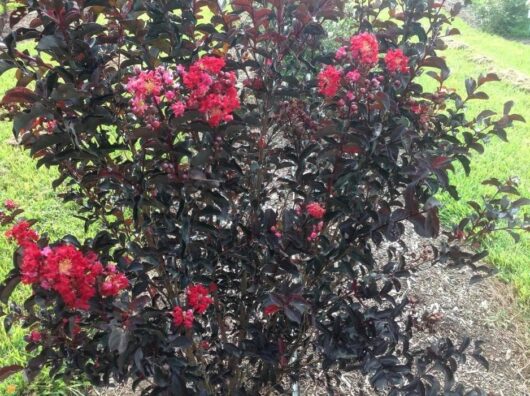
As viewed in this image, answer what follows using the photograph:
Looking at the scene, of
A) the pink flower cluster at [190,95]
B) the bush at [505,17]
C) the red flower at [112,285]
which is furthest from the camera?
the bush at [505,17]

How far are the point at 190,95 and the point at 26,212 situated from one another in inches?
107

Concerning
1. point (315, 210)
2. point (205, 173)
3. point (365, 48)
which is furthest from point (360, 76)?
point (205, 173)

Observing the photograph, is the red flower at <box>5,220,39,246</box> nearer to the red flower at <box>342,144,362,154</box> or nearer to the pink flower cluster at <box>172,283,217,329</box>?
the pink flower cluster at <box>172,283,217,329</box>

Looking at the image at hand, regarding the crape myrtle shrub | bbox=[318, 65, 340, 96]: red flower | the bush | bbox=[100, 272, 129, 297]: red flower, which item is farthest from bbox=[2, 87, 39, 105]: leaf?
the bush

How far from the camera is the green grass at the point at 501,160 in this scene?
344 centimetres

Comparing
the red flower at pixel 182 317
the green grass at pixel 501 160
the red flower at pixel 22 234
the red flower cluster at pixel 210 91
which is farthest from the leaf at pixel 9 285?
the green grass at pixel 501 160

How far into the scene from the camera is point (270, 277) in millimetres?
1584

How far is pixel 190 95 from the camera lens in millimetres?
1146

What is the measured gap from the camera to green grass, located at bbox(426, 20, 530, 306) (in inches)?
135

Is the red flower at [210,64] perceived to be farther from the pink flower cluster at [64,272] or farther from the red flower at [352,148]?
the pink flower cluster at [64,272]

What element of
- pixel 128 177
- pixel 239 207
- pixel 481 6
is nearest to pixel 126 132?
pixel 128 177

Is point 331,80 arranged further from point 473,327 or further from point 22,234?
point 473,327

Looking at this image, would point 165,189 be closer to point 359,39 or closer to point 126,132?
point 126,132

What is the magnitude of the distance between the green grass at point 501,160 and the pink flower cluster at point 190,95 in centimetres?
276
